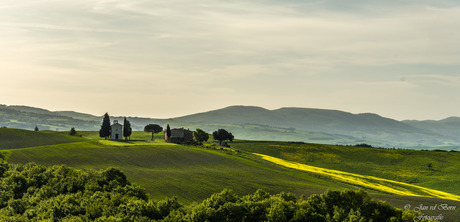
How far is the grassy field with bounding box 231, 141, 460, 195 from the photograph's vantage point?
106m

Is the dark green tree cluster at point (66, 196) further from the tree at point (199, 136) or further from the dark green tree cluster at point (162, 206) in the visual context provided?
the tree at point (199, 136)

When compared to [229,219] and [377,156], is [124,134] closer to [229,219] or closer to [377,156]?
[377,156]

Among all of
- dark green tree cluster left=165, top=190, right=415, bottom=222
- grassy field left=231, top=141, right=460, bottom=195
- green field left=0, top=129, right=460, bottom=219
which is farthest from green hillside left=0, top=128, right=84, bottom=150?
dark green tree cluster left=165, top=190, right=415, bottom=222

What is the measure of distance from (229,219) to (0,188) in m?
39.7

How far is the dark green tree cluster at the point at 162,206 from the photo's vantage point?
36.7 meters

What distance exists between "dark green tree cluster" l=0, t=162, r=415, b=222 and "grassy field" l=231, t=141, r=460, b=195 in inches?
2686

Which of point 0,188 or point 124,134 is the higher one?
point 124,134

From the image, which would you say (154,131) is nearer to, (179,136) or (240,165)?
(179,136)

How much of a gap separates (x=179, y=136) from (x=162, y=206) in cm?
11418

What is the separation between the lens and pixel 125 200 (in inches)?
1811

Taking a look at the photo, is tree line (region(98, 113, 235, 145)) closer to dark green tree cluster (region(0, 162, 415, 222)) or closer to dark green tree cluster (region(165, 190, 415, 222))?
dark green tree cluster (region(0, 162, 415, 222))

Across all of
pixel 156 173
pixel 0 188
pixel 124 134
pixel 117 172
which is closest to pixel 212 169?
pixel 156 173

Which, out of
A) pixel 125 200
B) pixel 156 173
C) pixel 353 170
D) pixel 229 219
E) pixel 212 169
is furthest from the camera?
pixel 353 170

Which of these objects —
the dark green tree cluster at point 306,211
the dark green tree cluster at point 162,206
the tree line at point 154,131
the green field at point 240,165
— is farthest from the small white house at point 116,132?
the dark green tree cluster at point 306,211
